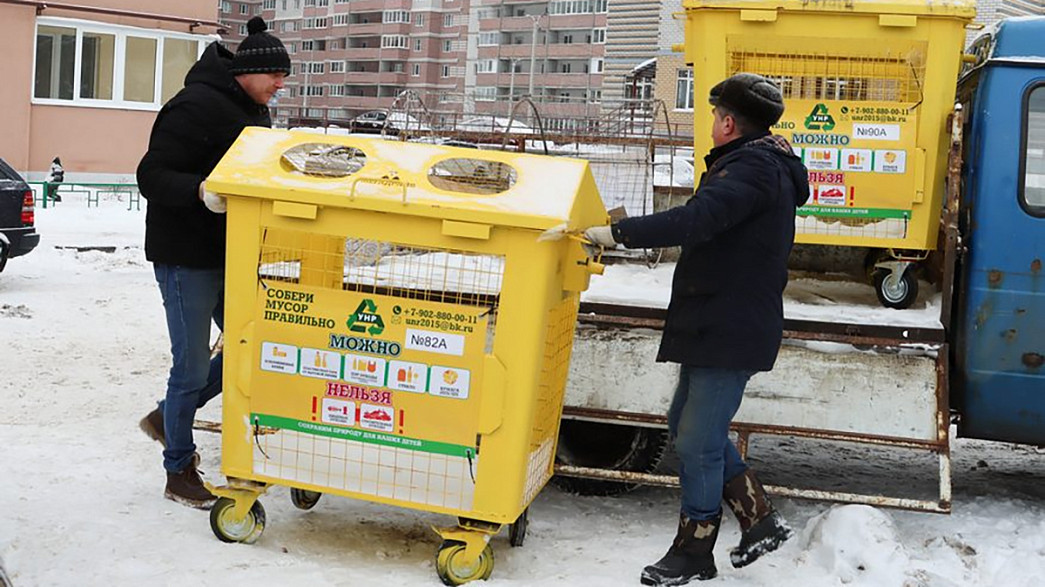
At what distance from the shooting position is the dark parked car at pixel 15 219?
453 inches

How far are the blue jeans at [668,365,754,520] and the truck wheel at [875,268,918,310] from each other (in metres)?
1.50

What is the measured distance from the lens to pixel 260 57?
15.8 ft

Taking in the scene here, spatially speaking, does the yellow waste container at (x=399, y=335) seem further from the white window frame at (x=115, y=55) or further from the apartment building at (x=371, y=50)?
the apartment building at (x=371, y=50)

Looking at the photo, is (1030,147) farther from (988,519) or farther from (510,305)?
(510,305)

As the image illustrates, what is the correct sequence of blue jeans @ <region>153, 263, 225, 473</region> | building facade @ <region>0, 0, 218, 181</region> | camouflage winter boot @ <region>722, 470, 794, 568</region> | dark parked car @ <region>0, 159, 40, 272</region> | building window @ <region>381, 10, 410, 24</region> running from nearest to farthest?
camouflage winter boot @ <region>722, 470, 794, 568</region>
blue jeans @ <region>153, 263, 225, 473</region>
dark parked car @ <region>0, 159, 40, 272</region>
building facade @ <region>0, 0, 218, 181</region>
building window @ <region>381, 10, 410, 24</region>

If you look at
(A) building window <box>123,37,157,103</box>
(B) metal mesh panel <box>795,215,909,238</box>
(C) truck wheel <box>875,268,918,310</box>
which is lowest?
(C) truck wheel <box>875,268,918,310</box>

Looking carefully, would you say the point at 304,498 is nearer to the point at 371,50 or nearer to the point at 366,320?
the point at 366,320

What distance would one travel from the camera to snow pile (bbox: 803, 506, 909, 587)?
4.30m

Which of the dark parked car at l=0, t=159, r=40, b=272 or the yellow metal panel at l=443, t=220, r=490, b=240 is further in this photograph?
the dark parked car at l=0, t=159, r=40, b=272

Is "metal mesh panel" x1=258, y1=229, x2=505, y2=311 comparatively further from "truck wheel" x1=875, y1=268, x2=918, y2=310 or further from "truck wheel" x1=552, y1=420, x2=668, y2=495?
"truck wheel" x1=875, y1=268, x2=918, y2=310

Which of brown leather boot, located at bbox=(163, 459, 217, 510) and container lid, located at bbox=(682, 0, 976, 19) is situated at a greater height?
container lid, located at bbox=(682, 0, 976, 19)

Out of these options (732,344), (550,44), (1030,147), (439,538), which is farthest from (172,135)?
(550,44)

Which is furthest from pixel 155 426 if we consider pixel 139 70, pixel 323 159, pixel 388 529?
pixel 139 70

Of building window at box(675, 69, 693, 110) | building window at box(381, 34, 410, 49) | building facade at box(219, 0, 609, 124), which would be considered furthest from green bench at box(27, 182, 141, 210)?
building window at box(381, 34, 410, 49)
